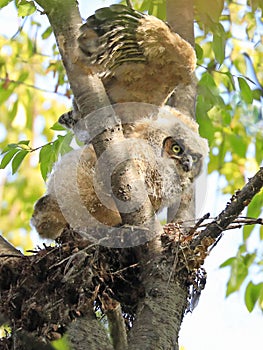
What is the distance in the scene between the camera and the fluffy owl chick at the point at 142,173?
10.5 ft

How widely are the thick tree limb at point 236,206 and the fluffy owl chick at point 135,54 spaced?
796 mm

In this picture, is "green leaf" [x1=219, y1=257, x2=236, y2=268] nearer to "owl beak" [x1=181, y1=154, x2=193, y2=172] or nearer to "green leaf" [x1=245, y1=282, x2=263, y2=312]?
"green leaf" [x1=245, y1=282, x2=263, y2=312]

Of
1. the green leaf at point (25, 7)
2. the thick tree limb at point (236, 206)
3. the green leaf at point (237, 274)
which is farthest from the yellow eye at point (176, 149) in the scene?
the green leaf at point (237, 274)

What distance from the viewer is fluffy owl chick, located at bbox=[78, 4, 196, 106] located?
9.70 feet

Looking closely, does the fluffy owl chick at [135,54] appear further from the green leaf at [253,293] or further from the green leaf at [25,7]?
the green leaf at [253,293]

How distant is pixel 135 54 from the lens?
3.22 m

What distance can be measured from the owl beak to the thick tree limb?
0.94m

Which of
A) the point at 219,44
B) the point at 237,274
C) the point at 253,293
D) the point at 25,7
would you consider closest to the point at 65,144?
the point at 25,7

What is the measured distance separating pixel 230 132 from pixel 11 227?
224 centimetres

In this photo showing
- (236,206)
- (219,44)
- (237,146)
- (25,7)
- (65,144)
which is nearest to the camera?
(236,206)

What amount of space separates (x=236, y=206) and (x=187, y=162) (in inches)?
39.3

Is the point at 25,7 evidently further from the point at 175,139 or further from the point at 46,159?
the point at 175,139

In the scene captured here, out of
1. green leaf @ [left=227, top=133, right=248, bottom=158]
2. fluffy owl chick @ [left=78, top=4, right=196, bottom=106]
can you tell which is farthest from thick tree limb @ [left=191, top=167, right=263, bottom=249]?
green leaf @ [left=227, top=133, right=248, bottom=158]

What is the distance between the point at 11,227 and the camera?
21.9 ft
